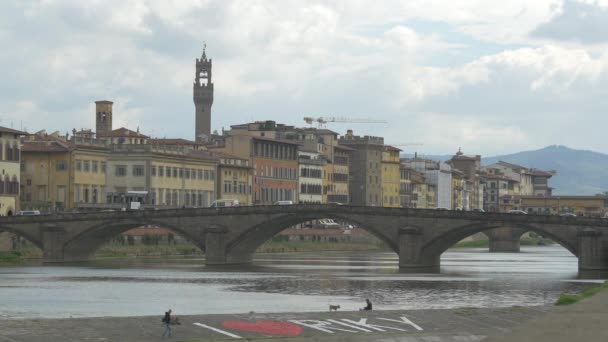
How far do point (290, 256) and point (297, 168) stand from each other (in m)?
47.0

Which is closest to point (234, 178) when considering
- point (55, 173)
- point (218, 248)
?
point (55, 173)

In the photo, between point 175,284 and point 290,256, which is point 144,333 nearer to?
point 175,284

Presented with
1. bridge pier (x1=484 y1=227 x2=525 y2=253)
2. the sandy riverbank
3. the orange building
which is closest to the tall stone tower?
the orange building

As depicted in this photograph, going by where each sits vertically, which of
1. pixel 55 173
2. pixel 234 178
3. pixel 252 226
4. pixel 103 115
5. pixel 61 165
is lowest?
pixel 252 226

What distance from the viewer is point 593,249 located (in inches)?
4235

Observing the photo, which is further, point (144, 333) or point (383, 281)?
point (383, 281)

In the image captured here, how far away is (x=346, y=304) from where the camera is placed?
244 ft

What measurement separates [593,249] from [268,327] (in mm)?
57044

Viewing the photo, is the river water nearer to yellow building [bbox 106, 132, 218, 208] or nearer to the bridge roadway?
the bridge roadway

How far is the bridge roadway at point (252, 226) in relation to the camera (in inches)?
4473

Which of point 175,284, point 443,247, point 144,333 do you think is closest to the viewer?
point 144,333

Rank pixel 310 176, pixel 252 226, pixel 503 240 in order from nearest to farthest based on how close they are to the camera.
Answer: pixel 252 226 < pixel 503 240 < pixel 310 176

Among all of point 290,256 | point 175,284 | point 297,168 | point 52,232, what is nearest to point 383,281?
point 175,284

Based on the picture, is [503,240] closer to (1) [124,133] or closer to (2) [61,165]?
(1) [124,133]
